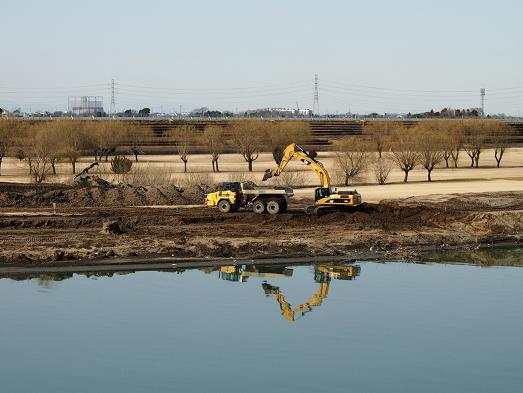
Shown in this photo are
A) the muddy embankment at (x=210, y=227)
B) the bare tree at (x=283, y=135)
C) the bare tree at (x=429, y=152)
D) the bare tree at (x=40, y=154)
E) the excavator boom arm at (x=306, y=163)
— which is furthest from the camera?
the bare tree at (x=283, y=135)

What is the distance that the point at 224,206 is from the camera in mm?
53031

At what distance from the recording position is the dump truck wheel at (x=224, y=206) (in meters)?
52.9

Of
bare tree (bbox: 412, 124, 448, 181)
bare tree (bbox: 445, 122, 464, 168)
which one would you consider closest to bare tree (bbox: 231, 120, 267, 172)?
bare tree (bbox: 412, 124, 448, 181)

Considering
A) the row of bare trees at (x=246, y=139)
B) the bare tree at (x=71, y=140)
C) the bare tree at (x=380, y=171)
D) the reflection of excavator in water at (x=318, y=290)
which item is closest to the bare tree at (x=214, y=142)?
the row of bare trees at (x=246, y=139)

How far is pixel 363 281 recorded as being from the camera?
1580 inches

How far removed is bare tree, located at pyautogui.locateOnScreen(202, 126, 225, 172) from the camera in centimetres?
9893

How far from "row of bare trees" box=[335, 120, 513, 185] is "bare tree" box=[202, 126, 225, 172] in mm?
11962

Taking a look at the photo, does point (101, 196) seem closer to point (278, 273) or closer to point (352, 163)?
point (278, 273)

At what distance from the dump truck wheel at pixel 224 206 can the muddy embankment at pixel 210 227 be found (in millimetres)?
561

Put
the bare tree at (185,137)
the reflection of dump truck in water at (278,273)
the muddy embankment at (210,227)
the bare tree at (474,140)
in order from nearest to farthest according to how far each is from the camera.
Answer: the reflection of dump truck in water at (278,273)
the muddy embankment at (210,227)
the bare tree at (474,140)
the bare tree at (185,137)

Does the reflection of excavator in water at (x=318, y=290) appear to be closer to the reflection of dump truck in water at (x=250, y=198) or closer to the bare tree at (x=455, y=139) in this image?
the reflection of dump truck in water at (x=250, y=198)

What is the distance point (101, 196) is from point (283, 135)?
51499 mm

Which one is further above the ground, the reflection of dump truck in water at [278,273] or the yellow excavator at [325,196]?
the yellow excavator at [325,196]

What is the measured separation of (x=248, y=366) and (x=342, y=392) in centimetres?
321
